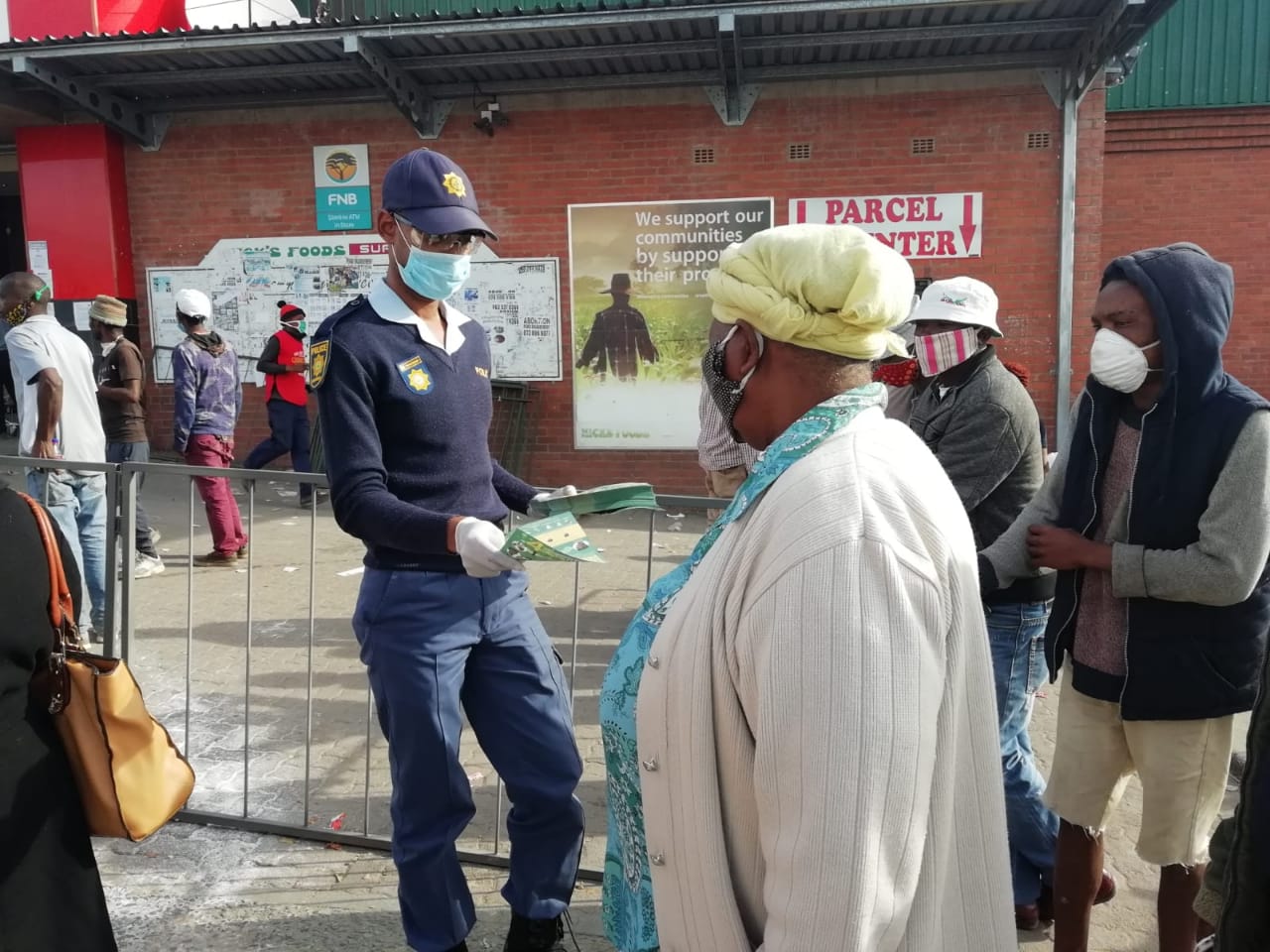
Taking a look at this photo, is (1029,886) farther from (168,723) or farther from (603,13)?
(603,13)

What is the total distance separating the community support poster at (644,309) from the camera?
980cm

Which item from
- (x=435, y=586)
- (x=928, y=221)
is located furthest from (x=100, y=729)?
(x=928, y=221)

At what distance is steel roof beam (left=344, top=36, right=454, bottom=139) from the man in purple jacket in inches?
114

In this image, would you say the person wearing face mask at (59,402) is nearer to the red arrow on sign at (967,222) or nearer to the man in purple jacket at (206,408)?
the man in purple jacket at (206,408)

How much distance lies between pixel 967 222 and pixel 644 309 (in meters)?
3.19

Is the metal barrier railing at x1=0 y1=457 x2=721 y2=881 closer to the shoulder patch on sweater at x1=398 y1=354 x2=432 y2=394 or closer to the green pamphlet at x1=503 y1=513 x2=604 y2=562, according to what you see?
the shoulder patch on sweater at x1=398 y1=354 x2=432 y2=394

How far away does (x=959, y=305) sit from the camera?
3.21 meters

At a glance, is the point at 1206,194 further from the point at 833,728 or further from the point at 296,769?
the point at 833,728

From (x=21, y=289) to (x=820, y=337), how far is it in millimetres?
6009

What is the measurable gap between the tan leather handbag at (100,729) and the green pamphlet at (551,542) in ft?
2.73

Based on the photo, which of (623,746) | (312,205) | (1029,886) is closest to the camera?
(623,746)

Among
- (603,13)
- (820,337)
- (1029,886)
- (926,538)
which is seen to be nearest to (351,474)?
(820,337)

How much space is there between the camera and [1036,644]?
10.4ft

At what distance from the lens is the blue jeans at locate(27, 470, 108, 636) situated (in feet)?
17.6
